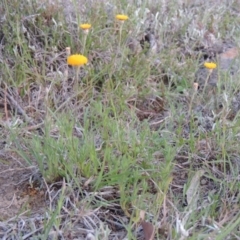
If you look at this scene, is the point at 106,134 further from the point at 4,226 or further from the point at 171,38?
the point at 171,38

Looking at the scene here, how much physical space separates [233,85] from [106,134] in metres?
0.66

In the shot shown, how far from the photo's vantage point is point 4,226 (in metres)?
1.38

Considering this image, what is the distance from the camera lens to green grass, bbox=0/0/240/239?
1.43m

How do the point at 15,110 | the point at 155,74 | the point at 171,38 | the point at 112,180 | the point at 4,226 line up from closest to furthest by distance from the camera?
the point at 4,226
the point at 112,180
the point at 15,110
the point at 155,74
the point at 171,38

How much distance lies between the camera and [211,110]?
198 cm

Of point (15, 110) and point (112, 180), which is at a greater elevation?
point (112, 180)

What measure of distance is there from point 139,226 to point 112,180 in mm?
175

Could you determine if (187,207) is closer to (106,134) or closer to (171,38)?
(106,134)

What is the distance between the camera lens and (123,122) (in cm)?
178

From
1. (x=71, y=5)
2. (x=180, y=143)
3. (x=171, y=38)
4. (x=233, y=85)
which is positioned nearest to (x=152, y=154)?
(x=180, y=143)

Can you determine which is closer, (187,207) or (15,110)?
(187,207)

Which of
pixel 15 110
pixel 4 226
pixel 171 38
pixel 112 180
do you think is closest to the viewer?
pixel 4 226

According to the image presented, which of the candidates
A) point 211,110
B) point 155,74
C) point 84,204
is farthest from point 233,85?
point 84,204

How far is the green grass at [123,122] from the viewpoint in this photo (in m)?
1.43
